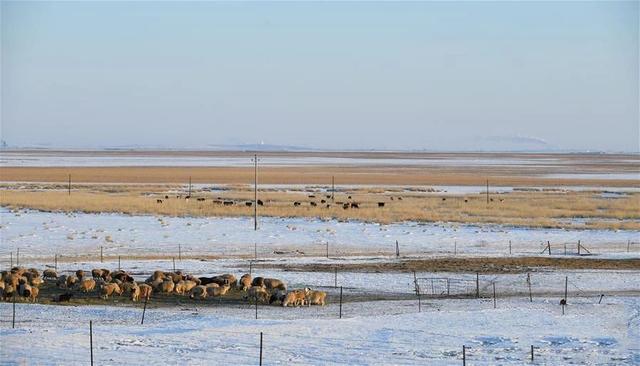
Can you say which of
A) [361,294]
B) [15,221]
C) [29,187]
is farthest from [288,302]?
[29,187]

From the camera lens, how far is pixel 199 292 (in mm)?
24172

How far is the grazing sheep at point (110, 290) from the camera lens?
78.7 ft

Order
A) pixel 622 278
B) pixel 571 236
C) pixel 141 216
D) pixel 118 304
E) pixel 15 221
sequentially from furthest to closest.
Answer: pixel 141 216 < pixel 15 221 < pixel 571 236 < pixel 622 278 < pixel 118 304

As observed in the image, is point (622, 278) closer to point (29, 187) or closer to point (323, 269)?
point (323, 269)

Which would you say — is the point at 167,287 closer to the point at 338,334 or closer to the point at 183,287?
Result: the point at 183,287

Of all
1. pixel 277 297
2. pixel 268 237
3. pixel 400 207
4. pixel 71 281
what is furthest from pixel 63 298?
pixel 400 207

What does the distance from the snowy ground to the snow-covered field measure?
12.2m

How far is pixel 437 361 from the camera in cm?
1664

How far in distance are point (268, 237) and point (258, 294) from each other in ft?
53.2

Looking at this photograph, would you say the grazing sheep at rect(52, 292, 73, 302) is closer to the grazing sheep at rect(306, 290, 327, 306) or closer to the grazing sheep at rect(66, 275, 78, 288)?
the grazing sheep at rect(66, 275, 78, 288)

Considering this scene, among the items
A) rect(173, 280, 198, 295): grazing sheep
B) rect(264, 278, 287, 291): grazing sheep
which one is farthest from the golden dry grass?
rect(173, 280, 198, 295): grazing sheep

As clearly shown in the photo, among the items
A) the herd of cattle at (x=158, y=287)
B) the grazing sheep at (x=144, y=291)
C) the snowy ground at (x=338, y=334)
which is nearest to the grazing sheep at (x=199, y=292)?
the herd of cattle at (x=158, y=287)

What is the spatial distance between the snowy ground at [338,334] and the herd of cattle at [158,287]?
660 mm

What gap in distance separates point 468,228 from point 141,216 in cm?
1660
